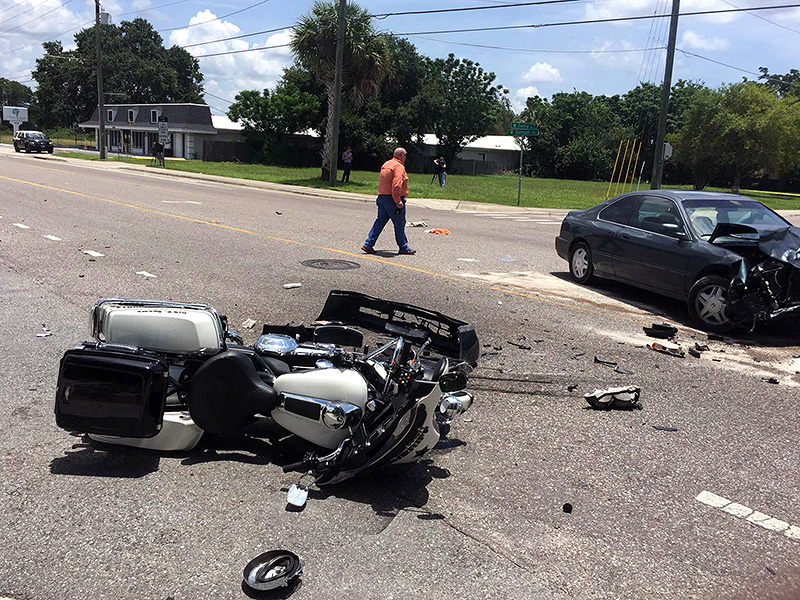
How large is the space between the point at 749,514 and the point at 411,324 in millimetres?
2795

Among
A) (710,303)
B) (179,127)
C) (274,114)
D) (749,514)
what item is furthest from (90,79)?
(749,514)

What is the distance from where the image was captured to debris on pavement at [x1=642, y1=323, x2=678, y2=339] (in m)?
7.53

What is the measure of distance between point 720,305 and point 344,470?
18.5ft

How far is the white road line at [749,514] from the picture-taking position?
12.0 feet

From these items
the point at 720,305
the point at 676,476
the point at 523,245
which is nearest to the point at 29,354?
the point at 676,476

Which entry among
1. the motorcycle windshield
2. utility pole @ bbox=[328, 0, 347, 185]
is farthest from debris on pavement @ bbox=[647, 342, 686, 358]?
utility pole @ bbox=[328, 0, 347, 185]

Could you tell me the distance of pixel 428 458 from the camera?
169 inches

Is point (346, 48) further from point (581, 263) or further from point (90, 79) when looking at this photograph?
point (90, 79)

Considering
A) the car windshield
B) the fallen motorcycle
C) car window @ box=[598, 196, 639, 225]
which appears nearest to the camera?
the fallen motorcycle

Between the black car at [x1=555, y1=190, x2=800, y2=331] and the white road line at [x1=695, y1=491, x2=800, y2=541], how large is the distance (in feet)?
13.0

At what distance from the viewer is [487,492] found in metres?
3.89

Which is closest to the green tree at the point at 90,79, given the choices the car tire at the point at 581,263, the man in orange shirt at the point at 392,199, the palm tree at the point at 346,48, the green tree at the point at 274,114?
the green tree at the point at 274,114

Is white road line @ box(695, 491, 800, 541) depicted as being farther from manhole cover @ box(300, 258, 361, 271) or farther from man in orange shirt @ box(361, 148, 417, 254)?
man in orange shirt @ box(361, 148, 417, 254)

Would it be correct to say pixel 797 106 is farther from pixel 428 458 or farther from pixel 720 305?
pixel 428 458
